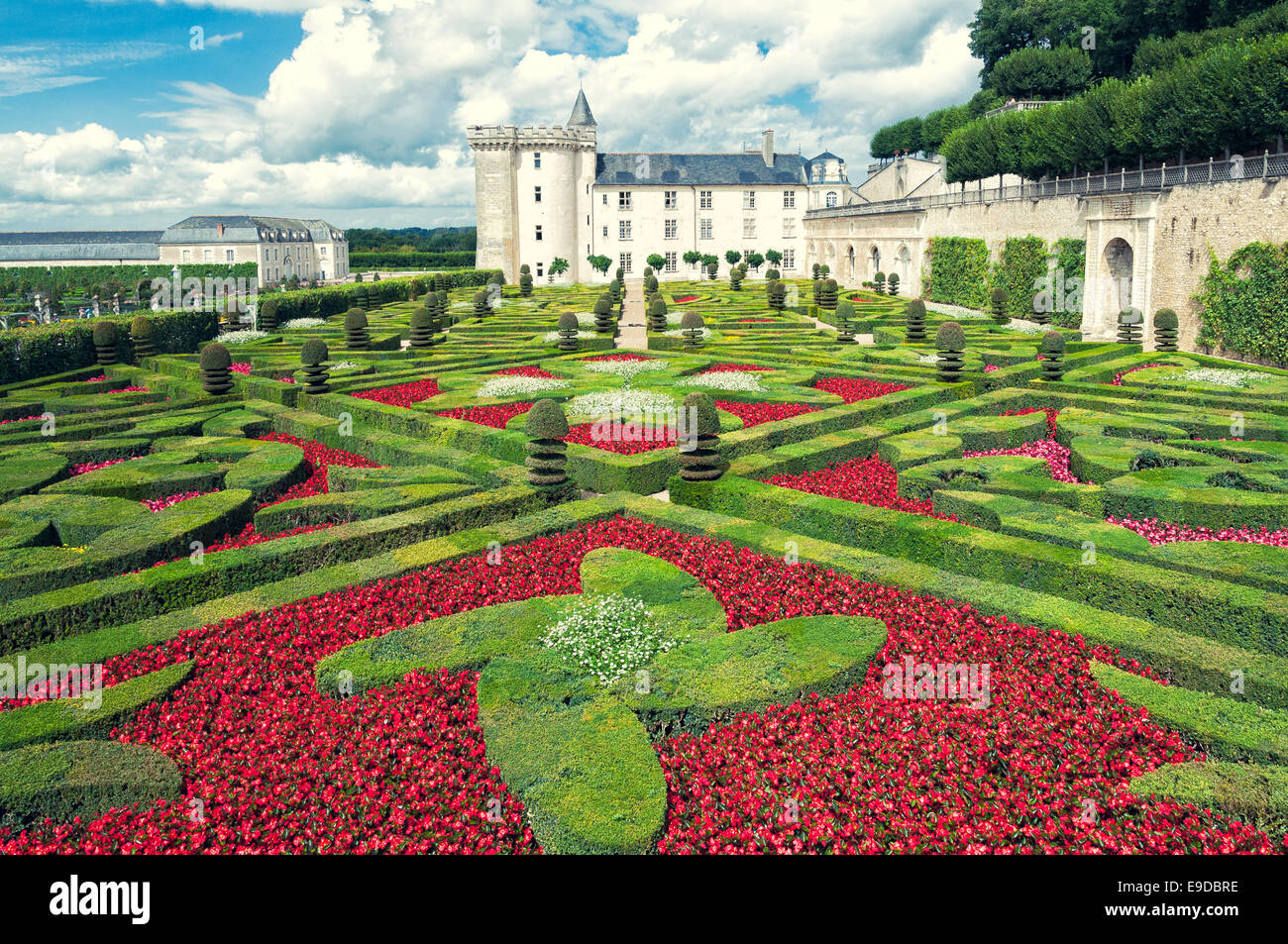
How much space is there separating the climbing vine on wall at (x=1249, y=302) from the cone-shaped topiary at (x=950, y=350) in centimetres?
1276

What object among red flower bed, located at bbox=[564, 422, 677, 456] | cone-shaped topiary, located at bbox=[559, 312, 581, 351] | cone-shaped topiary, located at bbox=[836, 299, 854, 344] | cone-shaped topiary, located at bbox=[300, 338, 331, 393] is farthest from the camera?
cone-shaped topiary, located at bbox=[836, 299, 854, 344]

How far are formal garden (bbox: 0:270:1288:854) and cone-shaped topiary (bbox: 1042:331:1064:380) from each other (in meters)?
2.12

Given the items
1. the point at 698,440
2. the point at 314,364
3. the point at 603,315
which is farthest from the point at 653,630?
the point at 603,315

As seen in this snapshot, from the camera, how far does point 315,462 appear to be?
51.1 feet

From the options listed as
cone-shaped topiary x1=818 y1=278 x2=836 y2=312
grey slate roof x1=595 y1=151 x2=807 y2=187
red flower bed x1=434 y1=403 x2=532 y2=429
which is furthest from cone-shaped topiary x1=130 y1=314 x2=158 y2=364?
grey slate roof x1=595 y1=151 x2=807 y2=187

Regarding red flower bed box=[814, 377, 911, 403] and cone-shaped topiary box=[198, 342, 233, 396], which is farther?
cone-shaped topiary box=[198, 342, 233, 396]

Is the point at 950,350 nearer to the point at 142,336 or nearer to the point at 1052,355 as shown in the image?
the point at 1052,355

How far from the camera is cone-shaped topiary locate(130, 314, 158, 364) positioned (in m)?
25.9

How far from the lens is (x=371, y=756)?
6461 millimetres

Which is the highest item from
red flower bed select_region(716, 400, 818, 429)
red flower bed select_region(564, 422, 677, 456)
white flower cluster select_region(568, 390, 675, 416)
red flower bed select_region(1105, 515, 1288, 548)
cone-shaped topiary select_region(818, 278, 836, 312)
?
cone-shaped topiary select_region(818, 278, 836, 312)

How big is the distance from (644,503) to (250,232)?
296 feet

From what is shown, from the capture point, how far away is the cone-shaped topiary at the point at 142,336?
25.9m

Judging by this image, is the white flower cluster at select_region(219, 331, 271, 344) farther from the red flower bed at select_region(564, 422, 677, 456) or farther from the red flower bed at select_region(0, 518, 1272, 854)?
the red flower bed at select_region(0, 518, 1272, 854)

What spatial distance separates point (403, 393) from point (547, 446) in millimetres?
9378
